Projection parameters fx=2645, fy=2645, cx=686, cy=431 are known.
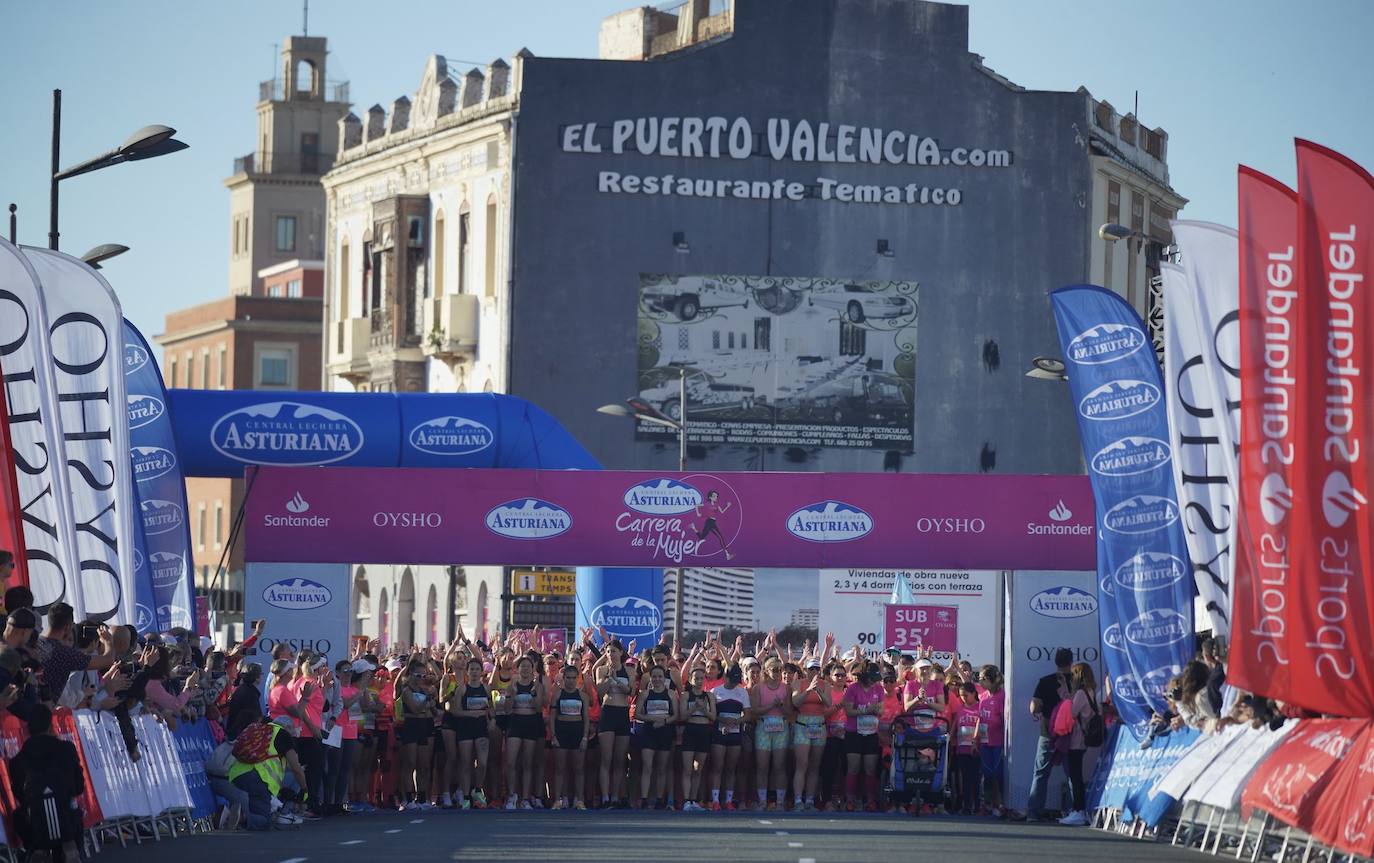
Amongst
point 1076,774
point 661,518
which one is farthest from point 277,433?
point 1076,774

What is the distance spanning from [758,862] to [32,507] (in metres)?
6.94

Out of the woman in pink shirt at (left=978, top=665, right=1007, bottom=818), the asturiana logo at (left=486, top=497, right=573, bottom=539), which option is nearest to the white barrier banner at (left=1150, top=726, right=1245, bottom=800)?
the woman in pink shirt at (left=978, top=665, right=1007, bottom=818)

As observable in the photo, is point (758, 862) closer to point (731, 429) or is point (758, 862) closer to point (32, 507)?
point (32, 507)

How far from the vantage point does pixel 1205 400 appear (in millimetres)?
22844

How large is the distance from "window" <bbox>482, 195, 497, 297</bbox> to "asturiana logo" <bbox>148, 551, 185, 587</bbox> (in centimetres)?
3097

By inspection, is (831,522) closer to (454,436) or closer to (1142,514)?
(1142,514)

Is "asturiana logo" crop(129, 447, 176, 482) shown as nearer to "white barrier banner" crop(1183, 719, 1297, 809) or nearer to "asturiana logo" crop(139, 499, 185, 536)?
"asturiana logo" crop(139, 499, 185, 536)

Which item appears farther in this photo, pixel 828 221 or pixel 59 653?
pixel 828 221

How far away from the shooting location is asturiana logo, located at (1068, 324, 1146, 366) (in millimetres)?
24891

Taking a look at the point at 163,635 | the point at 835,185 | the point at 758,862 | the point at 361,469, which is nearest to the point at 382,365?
the point at 835,185

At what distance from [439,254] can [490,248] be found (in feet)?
10.6

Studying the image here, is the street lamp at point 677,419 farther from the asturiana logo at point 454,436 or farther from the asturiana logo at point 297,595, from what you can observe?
the asturiana logo at point 297,595

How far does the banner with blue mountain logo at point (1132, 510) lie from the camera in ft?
79.9

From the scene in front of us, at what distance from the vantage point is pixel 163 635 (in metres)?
25.1
